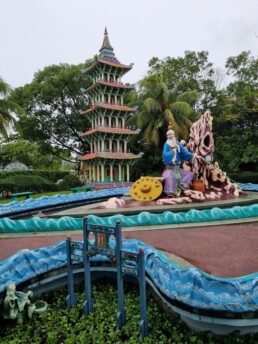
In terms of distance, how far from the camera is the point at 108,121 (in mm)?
23875

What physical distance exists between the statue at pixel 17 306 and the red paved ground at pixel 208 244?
1814 millimetres

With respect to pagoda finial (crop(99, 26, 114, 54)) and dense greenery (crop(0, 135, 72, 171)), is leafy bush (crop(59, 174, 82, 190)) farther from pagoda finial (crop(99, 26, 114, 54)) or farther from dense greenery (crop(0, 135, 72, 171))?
pagoda finial (crop(99, 26, 114, 54))

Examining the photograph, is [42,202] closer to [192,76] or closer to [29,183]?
[29,183]

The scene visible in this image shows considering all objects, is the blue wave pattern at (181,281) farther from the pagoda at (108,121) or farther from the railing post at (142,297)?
the pagoda at (108,121)

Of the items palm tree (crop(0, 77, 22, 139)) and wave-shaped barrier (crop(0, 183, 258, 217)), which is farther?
palm tree (crop(0, 77, 22, 139))

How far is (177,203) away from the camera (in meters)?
9.91

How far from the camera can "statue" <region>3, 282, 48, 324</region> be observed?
4.02m

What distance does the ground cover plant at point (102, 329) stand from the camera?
3648 mm

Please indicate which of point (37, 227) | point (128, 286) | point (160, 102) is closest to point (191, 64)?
point (160, 102)

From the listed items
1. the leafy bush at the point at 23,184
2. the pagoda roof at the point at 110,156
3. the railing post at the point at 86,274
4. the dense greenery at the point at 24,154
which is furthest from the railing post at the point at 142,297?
the dense greenery at the point at 24,154

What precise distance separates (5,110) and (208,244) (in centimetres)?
1501

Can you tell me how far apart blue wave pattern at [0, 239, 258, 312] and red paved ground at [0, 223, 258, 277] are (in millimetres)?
897

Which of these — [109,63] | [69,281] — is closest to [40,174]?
[109,63]

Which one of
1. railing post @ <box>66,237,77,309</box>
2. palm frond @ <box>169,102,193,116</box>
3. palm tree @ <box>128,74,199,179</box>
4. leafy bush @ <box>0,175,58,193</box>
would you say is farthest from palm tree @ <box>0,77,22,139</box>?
railing post @ <box>66,237,77,309</box>
